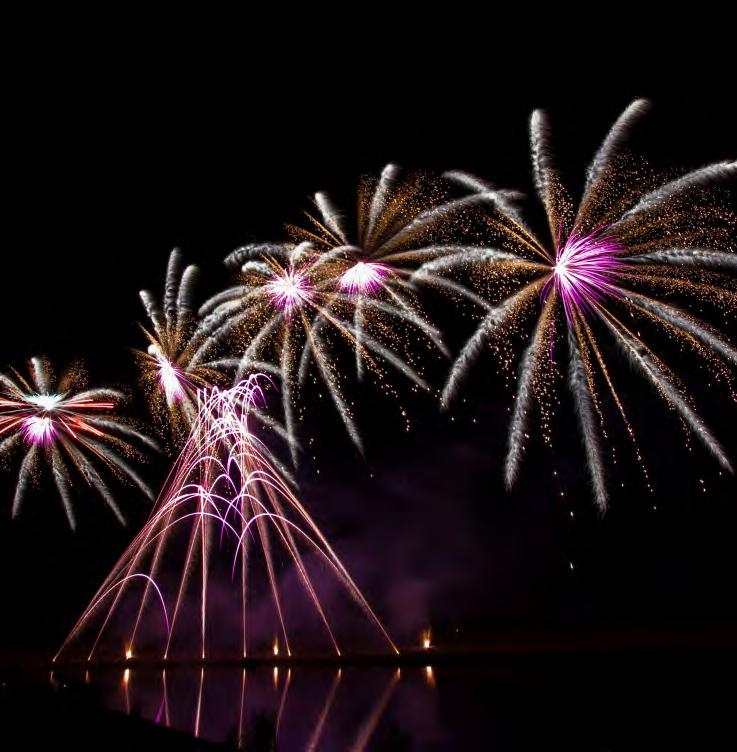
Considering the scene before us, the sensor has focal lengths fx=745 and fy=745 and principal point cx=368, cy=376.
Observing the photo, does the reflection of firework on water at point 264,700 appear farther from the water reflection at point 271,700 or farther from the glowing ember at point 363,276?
the glowing ember at point 363,276

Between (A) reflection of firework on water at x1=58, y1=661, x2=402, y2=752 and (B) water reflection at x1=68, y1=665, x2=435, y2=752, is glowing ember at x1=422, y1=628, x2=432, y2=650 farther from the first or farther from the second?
(B) water reflection at x1=68, y1=665, x2=435, y2=752

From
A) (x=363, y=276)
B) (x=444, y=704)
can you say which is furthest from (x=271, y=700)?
(x=363, y=276)

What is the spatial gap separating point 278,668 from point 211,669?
246 cm

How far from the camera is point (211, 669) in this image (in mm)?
24859

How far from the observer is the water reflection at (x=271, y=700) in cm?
1099

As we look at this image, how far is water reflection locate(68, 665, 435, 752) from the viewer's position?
1099cm

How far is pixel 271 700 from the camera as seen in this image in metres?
15.5

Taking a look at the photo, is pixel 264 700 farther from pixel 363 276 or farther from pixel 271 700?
pixel 363 276

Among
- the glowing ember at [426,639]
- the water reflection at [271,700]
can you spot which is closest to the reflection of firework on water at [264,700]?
the water reflection at [271,700]

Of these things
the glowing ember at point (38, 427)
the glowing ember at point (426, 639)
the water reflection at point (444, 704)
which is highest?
the glowing ember at point (38, 427)

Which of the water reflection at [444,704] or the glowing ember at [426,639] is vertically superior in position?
the glowing ember at [426,639]

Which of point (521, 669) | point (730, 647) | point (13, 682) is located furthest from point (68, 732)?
point (730, 647)

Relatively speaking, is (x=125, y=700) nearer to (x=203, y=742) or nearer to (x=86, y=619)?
(x=203, y=742)

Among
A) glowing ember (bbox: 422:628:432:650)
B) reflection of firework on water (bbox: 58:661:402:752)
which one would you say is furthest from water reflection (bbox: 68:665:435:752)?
glowing ember (bbox: 422:628:432:650)
